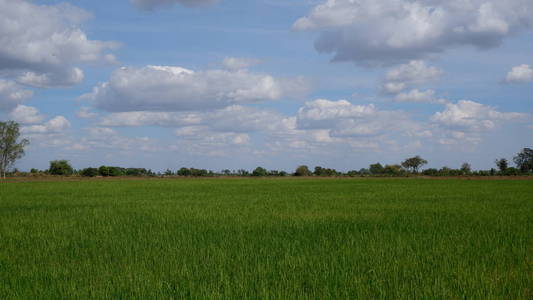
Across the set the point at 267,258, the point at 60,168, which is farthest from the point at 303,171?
the point at 267,258

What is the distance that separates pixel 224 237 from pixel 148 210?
643cm

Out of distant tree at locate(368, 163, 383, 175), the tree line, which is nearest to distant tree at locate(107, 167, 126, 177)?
the tree line

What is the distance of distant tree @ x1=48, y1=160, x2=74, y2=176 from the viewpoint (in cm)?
5956

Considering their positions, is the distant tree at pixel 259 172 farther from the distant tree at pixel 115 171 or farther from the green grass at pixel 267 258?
the green grass at pixel 267 258

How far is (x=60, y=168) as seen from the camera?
59.6 metres

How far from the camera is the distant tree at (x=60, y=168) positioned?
59.6m

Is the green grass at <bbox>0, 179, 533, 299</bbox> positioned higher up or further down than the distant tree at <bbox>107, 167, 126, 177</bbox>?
further down

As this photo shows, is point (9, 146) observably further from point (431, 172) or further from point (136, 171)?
point (431, 172)

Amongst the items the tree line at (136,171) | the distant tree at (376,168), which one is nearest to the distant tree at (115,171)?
the tree line at (136,171)

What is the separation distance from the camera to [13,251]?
7.47m

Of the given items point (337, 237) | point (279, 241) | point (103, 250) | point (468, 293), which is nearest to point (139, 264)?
point (103, 250)

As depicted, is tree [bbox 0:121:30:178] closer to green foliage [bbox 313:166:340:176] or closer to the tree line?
the tree line

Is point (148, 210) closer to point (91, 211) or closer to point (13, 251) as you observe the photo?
point (91, 211)

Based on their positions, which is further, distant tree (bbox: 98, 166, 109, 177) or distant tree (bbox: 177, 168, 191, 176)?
distant tree (bbox: 177, 168, 191, 176)
